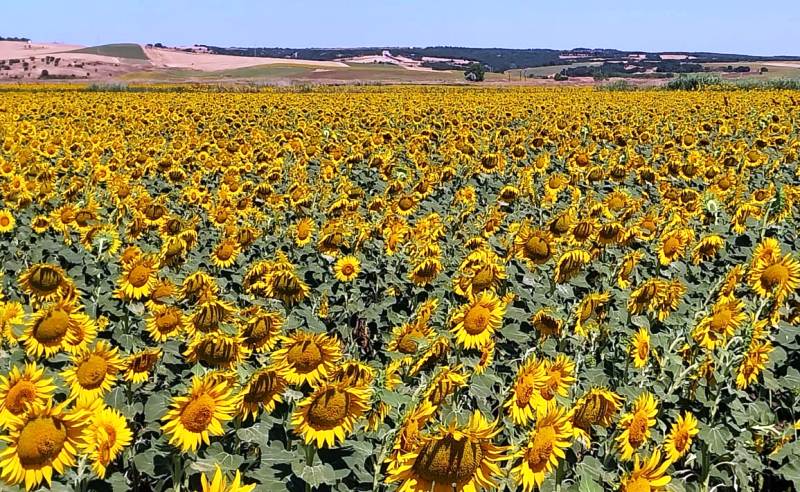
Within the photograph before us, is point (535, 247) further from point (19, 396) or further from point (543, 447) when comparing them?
point (19, 396)

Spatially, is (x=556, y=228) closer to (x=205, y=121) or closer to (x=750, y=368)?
(x=750, y=368)

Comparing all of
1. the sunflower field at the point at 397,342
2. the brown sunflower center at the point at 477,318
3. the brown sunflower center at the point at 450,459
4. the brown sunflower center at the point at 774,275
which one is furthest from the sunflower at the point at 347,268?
the brown sunflower center at the point at 450,459

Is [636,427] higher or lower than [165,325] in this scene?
lower

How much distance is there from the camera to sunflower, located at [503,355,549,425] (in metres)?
2.61

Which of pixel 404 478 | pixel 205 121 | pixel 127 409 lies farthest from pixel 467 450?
pixel 205 121

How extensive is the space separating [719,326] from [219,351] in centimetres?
254

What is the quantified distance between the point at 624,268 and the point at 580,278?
1.18 feet

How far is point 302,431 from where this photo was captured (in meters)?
2.26

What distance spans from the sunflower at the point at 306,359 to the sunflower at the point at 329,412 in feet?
Result: 0.77

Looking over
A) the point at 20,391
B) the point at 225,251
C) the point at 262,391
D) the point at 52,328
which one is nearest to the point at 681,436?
the point at 262,391

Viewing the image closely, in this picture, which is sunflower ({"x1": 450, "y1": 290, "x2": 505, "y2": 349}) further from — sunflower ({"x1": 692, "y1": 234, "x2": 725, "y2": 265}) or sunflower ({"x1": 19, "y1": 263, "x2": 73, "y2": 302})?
sunflower ({"x1": 692, "y1": 234, "x2": 725, "y2": 265})

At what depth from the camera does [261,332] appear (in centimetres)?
289

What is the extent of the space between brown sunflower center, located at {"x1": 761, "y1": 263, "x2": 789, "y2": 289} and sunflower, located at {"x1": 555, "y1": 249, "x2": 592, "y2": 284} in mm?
1029

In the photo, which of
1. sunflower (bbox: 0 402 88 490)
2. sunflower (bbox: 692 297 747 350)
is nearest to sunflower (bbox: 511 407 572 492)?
sunflower (bbox: 0 402 88 490)
